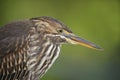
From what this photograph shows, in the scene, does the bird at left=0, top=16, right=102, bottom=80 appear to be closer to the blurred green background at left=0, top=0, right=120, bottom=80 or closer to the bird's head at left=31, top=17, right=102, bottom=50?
the bird's head at left=31, top=17, right=102, bottom=50

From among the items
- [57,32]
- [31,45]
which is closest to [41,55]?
[31,45]

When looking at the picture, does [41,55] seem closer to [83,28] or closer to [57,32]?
[57,32]

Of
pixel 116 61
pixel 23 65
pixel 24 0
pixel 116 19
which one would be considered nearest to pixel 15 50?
pixel 23 65

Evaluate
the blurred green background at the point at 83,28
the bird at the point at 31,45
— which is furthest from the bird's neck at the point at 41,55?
the blurred green background at the point at 83,28

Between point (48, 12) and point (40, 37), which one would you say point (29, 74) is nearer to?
point (40, 37)

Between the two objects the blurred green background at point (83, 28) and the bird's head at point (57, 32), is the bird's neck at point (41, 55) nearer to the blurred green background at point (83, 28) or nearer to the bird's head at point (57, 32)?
the bird's head at point (57, 32)
